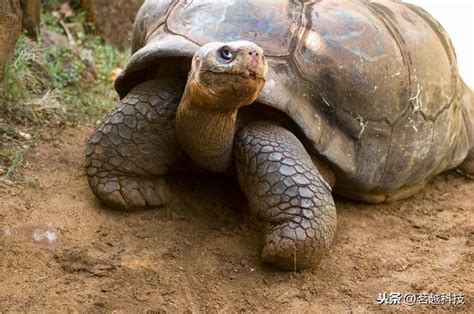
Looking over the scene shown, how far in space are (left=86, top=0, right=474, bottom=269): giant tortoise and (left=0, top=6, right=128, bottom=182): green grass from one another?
0.76 m

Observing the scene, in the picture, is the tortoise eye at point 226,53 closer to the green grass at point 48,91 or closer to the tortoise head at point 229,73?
the tortoise head at point 229,73

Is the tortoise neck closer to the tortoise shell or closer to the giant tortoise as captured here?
the giant tortoise

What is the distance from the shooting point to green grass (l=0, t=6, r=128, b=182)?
4.28 meters

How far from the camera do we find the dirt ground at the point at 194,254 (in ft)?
9.89

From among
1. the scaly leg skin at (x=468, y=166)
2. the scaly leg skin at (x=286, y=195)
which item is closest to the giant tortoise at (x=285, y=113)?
the scaly leg skin at (x=286, y=195)

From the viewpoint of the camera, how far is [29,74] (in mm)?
4910

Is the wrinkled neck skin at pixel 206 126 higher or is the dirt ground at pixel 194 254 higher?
the wrinkled neck skin at pixel 206 126

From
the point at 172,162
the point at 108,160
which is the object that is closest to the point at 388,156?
the point at 172,162

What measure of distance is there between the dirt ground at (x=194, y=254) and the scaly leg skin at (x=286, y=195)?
0.46 feet

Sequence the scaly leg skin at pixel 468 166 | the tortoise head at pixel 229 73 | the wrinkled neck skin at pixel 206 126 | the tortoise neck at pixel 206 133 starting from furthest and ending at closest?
1. the scaly leg skin at pixel 468 166
2. the tortoise neck at pixel 206 133
3. the wrinkled neck skin at pixel 206 126
4. the tortoise head at pixel 229 73

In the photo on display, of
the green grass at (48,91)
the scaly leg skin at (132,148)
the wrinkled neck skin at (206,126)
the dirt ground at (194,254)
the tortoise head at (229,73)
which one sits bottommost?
the green grass at (48,91)

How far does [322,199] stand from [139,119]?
1.00 meters

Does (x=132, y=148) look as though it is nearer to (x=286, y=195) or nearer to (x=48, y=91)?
(x=286, y=195)

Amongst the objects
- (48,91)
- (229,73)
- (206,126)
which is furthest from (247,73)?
(48,91)
